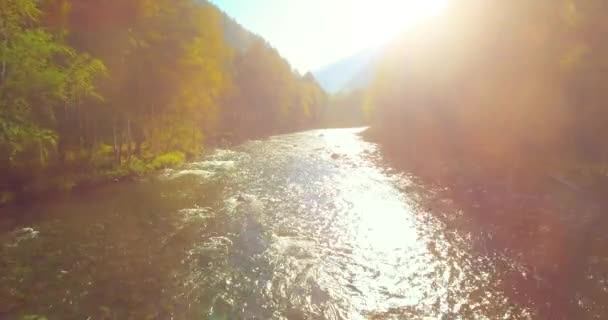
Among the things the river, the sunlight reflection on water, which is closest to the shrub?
the sunlight reflection on water

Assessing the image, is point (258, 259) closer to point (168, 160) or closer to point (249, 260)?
point (249, 260)

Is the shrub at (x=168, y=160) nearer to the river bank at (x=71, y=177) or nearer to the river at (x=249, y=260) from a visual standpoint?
the river bank at (x=71, y=177)

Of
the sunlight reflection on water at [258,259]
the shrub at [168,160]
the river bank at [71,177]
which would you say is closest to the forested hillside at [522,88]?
the sunlight reflection on water at [258,259]

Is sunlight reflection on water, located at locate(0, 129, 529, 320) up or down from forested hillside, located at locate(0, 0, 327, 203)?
down

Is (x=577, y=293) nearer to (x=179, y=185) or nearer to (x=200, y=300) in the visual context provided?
(x=200, y=300)

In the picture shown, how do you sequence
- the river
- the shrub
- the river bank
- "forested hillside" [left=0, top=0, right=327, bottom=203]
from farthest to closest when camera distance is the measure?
the shrub → the river bank → "forested hillside" [left=0, top=0, right=327, bottom=203] → the river

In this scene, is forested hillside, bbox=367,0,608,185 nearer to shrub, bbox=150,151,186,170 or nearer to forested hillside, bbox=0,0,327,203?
shrub, bbox=150,151,186,170
